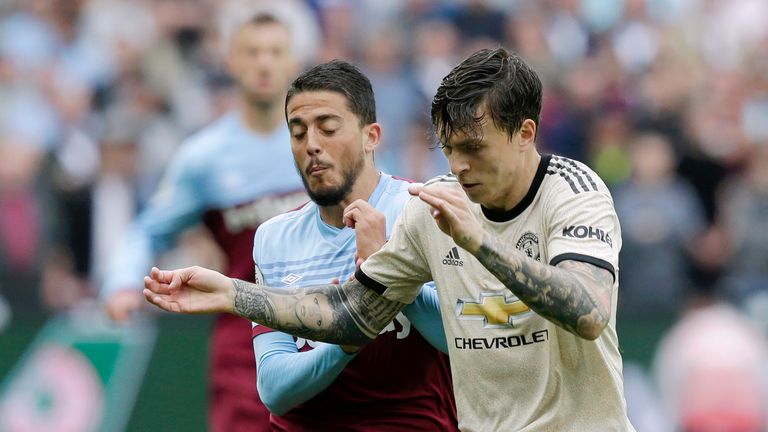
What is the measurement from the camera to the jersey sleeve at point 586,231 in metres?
4.44

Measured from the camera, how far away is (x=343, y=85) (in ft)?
18.2

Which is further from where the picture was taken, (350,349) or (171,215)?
(171,215)

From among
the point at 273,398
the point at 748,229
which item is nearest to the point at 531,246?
the point at 273,398

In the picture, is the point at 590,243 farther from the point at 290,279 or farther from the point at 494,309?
the point at 290,279

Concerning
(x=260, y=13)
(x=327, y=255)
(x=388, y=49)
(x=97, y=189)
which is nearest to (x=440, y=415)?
(x=327, y=255)

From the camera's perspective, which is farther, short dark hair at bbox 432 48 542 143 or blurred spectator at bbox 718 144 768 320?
blurred spectator at bbox 718 144 768 320

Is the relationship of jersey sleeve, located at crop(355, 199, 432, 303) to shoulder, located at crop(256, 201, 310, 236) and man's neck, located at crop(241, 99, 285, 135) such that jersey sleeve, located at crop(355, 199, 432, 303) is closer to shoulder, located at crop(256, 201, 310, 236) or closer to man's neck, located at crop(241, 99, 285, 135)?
shoulder, located at crop(256, 201, 310, 236)

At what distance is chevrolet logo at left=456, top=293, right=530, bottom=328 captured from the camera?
476 centimetres

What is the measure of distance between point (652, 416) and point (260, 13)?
4426mm

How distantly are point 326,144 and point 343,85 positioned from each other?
0.26 meters

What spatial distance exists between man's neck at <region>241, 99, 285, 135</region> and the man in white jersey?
2.80 metres

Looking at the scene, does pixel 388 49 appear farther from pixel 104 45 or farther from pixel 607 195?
pixel 607 195

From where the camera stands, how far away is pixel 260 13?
311 inches

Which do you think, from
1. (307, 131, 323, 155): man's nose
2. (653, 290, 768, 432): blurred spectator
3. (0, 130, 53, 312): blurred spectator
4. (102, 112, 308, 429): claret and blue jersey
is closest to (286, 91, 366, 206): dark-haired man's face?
(307, 131, 323, 155): man's nose
